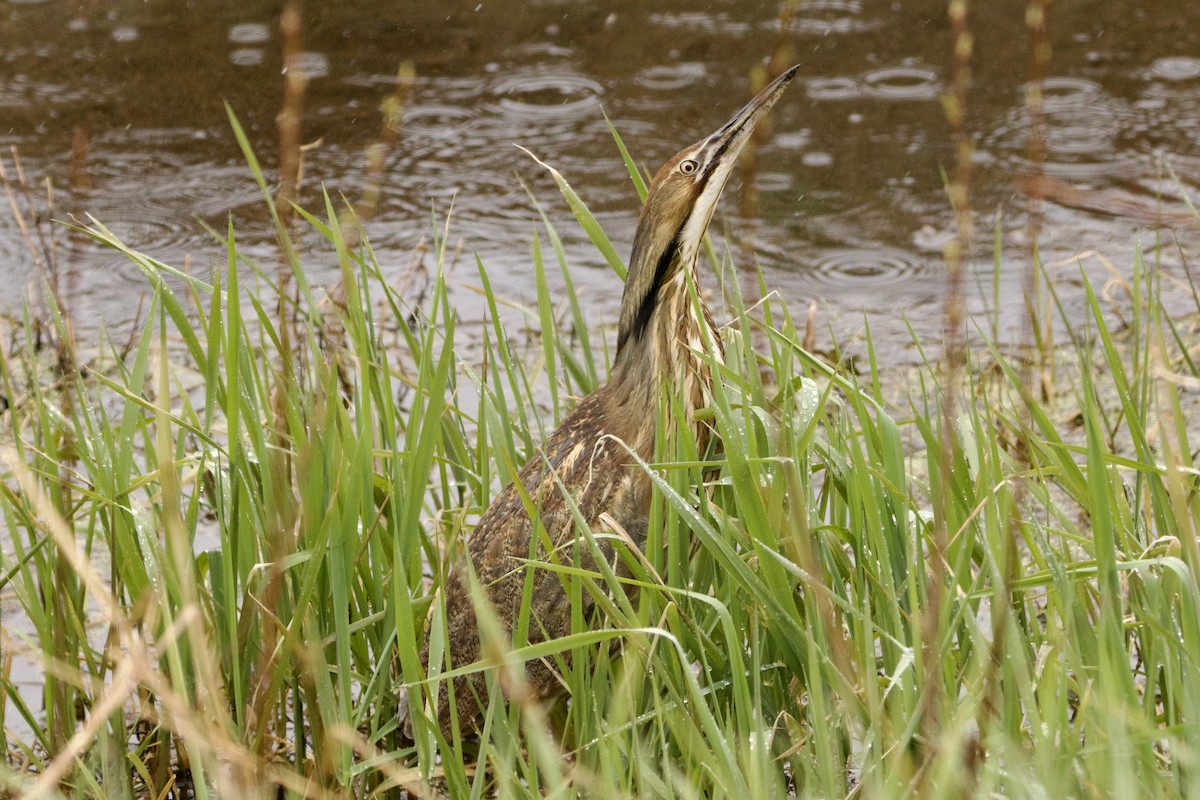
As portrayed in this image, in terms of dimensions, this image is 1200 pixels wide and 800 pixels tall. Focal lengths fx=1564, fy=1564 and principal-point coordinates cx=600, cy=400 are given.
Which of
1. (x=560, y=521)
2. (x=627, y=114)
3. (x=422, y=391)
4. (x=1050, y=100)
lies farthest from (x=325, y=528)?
(x=1050, y=100)

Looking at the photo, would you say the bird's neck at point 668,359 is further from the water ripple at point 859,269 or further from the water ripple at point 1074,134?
the water ripple at point 1074,134

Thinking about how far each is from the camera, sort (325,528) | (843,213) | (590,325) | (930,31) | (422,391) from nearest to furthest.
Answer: (325,528), (422,391), (590,325), (843,213), (930,31)

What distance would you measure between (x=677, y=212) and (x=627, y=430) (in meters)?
0.37

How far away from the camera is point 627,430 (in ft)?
8.48

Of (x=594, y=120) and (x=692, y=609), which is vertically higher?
(x=594, y=120)

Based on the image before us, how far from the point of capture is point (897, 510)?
85.6 inches

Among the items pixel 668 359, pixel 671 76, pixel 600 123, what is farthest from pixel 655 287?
pixel 671 76

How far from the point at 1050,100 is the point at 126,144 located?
10.7ft

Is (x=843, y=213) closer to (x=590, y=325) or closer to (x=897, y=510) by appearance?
(x=590, y=325)

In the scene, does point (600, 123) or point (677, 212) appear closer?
point (677, 212)

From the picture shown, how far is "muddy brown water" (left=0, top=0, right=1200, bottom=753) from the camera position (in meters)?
4.71

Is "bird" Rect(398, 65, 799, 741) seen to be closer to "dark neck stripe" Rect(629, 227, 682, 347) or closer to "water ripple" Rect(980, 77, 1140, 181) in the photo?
"dark neck stripe" Rect(629, 227, 682, 347)

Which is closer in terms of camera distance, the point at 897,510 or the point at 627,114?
the point at 897,510

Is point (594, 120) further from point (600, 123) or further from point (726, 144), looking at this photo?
point (726, 144)
